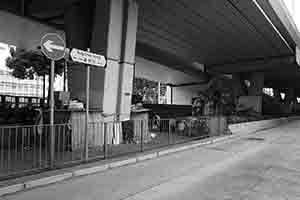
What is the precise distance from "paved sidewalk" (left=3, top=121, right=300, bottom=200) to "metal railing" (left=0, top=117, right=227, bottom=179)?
0.91m

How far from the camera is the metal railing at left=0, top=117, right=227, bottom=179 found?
507 centimetres

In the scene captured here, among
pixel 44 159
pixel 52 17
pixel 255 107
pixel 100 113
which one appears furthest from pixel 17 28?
pixel 255 107

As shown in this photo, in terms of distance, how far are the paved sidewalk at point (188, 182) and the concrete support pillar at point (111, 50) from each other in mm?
3112

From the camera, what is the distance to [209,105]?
1789 centimetres

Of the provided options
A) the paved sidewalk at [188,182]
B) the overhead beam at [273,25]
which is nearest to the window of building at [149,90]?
the overhead beam at [273,25]

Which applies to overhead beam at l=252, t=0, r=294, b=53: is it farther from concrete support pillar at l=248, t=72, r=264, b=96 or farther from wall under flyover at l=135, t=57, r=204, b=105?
wall under flyover at l=135, t=57, r=204, b=105

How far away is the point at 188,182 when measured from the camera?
463 centimetres

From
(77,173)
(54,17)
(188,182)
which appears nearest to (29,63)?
(54,17)

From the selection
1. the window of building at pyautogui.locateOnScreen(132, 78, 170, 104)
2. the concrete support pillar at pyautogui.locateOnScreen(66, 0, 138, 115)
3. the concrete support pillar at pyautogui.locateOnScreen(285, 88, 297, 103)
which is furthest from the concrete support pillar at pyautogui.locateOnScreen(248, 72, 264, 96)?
the concrete support pillar at pyautogui.locateOnScreen(285, 88, 297, 103)

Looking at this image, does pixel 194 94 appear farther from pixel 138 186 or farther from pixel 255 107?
pixel 138 186

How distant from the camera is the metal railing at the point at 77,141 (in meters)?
5.07

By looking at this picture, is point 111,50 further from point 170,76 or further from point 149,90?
point 149,90

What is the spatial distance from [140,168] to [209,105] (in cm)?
1322

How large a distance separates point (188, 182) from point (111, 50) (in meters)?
5.56
